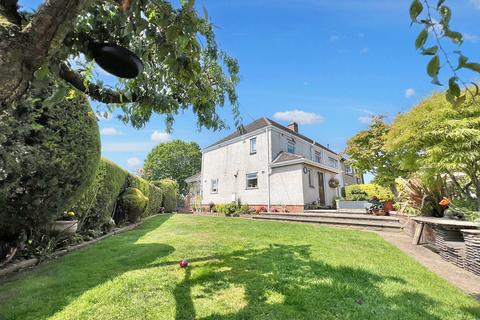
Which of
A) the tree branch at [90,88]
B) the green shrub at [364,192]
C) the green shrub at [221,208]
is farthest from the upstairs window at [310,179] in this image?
the tree branch at [90,88]

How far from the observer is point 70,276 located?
4.40 meters

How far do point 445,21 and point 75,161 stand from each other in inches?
236

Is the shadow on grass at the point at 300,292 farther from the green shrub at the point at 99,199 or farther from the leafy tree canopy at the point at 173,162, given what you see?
the leafy tree canopy at the point at 173,162

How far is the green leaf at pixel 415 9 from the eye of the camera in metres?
1.14

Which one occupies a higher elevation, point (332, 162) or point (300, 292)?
point (332, 162)

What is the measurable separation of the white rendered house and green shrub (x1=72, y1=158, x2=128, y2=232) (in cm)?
1144

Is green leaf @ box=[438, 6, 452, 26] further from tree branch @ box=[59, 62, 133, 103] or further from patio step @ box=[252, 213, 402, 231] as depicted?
patio step @ box=[252, 213, 402, 231]

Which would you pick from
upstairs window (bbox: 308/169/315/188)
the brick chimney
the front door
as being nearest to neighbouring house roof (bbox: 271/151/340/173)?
upstairs window (bbox: 308/169/315/188)

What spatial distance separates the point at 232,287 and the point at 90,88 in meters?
3.30

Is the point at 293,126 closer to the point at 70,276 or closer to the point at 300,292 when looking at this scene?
the point at 300,292

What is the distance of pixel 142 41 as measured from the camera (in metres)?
2.82

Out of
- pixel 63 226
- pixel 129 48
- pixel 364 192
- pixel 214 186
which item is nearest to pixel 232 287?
pixel 129 48

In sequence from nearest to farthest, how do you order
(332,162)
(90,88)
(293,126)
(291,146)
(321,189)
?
(90,88)
(321,189)
(291,146)
(293,126)
(332,162)

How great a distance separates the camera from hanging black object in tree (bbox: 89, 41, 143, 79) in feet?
8.00
